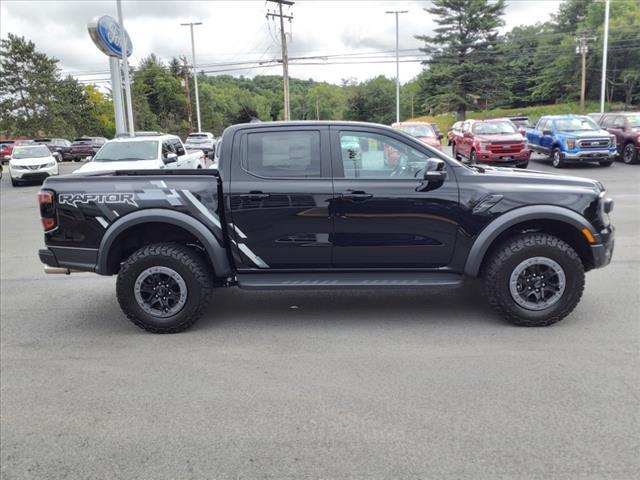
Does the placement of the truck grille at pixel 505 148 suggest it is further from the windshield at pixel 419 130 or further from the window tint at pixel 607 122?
the window tint at pixel 607 122

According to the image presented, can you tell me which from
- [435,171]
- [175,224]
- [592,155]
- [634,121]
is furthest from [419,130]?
[175,224]

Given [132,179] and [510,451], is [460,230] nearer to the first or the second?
[510,451]

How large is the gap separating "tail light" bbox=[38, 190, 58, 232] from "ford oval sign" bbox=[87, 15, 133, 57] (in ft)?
68.2

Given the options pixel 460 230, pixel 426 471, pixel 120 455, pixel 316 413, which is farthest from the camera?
pixel 460 230

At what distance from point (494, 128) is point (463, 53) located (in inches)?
1801

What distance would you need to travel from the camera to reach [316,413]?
3.50 m

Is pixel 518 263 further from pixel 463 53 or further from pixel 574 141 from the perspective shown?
pixel 463 53

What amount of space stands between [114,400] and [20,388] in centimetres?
80

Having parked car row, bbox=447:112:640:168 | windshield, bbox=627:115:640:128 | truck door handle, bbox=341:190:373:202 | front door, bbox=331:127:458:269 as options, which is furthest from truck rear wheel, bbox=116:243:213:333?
windshield, bbox=627:115:640:128

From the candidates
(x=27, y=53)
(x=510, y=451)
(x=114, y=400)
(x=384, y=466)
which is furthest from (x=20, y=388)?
(x=27, y=53)

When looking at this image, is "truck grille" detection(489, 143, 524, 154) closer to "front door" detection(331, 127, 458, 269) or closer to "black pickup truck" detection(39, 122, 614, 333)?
"black pickup truck" detection(39, 122, 614, 333)

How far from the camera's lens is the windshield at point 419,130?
20.3m

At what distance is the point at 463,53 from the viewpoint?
6141cm

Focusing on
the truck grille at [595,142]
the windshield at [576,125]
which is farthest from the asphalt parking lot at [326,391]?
the windshield at [576,125]
